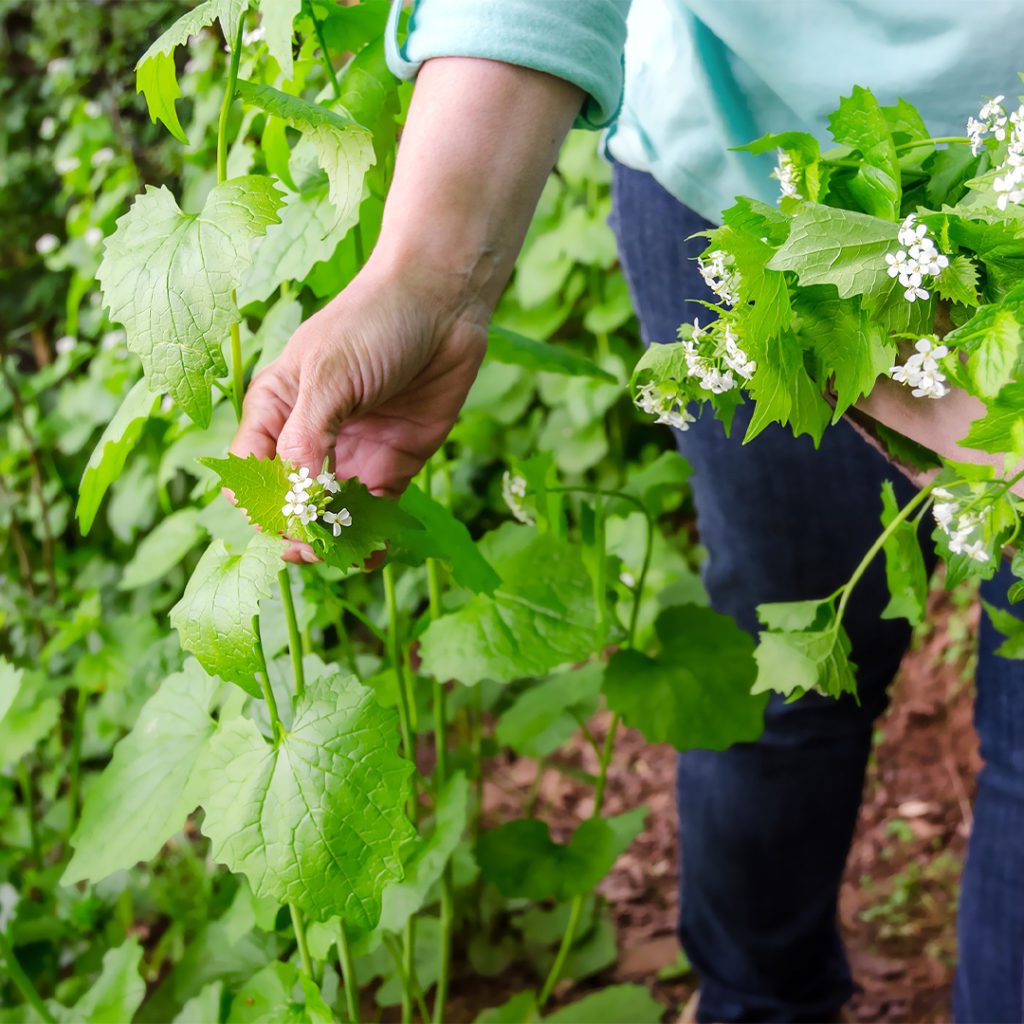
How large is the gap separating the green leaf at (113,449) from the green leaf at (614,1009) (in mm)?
834

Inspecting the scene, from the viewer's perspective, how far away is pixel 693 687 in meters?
1.07

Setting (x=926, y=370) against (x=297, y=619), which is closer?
(x=926, y=370)

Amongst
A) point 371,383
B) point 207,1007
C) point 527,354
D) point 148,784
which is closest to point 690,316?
point 527,354

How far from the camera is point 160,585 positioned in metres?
2.14

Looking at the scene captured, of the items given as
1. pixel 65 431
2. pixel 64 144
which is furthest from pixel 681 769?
pixel 64 144

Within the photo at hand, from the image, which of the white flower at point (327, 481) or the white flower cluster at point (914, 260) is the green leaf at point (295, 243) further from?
the white flower cluster at point (914, 260)

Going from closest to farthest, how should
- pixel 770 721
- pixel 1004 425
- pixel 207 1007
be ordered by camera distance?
pixel 1004 425, pixel 207 1007, pixel 770 721

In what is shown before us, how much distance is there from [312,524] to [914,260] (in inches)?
14.7

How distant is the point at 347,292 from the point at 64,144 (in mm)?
2005

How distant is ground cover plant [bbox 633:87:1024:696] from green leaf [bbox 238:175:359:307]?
0.31 meters

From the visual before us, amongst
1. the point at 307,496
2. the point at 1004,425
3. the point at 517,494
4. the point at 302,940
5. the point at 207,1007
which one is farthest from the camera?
the point at 517,494

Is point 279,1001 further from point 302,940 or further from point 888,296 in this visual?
point 888,296

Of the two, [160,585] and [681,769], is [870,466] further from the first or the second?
[160,585]

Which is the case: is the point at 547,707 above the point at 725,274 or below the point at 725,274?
below
